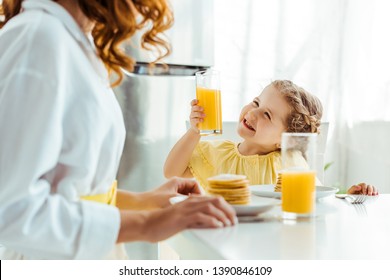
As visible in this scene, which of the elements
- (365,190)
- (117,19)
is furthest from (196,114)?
(117,19)

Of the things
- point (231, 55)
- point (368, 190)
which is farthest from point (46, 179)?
point (231, 55)

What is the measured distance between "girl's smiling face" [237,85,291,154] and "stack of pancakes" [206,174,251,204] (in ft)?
2.67

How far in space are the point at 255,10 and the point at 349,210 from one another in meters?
2.40

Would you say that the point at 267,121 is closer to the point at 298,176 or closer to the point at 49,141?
the point at 298,176

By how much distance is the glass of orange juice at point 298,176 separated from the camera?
3.52ft

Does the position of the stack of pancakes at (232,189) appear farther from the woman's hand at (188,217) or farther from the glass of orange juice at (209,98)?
the glass of orange juice at (209,98)

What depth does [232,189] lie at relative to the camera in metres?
1.09

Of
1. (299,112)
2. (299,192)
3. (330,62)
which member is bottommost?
(299,192)

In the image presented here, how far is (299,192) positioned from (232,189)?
13 centimetres

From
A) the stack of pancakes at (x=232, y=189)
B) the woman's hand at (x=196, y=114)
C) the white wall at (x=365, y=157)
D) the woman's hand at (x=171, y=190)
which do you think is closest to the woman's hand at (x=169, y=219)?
the stack of pancakes at (x=232, y=189)

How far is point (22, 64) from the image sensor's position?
832 mm

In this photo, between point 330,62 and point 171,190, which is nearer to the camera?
point 171,190

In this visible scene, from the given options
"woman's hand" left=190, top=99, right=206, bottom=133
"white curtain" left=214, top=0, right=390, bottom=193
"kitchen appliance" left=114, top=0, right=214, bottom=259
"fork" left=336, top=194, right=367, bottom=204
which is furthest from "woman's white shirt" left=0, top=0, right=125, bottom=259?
"white curtain" left=214, top=0, right=390, bottom=193

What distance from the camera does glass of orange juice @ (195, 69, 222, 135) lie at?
168 cm
